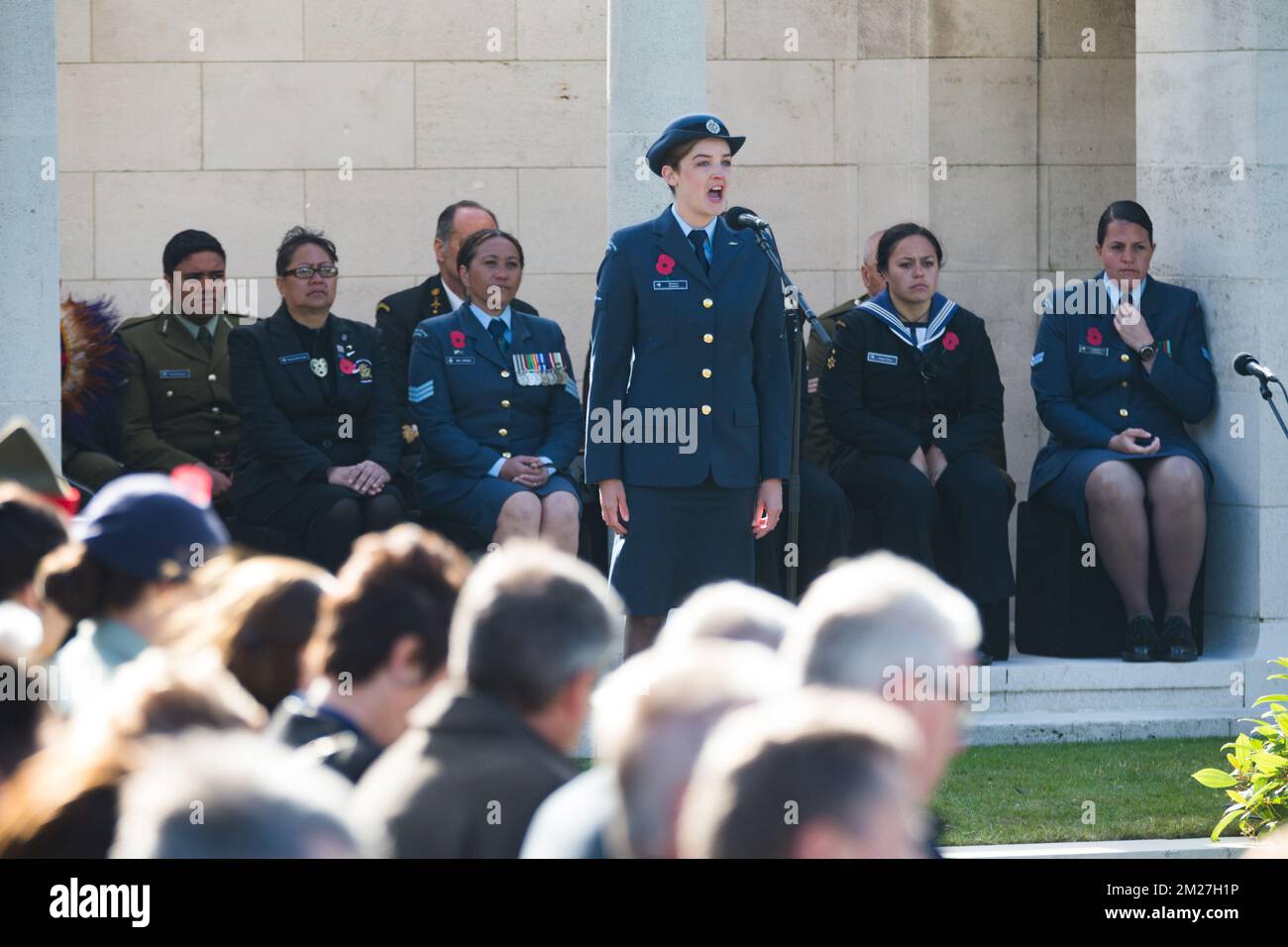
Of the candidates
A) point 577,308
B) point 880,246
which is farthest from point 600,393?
point 577,308

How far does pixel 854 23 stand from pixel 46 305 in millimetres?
5207

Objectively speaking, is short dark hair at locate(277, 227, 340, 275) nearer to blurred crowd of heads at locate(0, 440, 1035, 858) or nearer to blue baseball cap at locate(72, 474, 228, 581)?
blurred crowd of heads at locate(0, 440, 1035, 858)

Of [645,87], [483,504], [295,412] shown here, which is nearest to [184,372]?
[295,412]

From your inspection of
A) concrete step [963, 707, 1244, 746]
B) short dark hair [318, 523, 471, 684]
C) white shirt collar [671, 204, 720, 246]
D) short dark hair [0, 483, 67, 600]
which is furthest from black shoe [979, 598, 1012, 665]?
short dark hair [318, 523, 471, 684]

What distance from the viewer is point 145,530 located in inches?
173

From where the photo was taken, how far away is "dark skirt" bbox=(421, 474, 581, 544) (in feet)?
28.6

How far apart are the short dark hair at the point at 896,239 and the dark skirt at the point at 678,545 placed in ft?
7.85

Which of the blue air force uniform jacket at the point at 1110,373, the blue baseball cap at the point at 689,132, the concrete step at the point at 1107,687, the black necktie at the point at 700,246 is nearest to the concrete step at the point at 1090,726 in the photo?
the concrete step at the point at 1107,687

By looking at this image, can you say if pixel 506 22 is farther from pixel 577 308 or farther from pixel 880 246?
pixel 880 246

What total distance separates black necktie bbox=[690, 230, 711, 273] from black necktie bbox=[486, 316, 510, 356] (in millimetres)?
1801

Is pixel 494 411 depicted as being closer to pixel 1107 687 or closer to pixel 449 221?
pixel 449 221

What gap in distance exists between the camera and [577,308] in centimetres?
1176

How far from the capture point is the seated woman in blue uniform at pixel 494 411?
28.8ft

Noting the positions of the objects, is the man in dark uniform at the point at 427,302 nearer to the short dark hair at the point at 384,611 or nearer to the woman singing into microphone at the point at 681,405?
the woman singing into microphone at the point at 681,405
